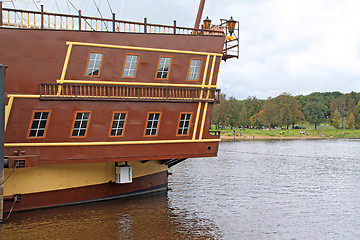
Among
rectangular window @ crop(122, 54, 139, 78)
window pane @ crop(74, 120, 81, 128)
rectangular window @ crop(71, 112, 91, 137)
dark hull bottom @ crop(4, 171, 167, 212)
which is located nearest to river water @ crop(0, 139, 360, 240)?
dark hull bottom @ crop(4, 171, 167, 212)

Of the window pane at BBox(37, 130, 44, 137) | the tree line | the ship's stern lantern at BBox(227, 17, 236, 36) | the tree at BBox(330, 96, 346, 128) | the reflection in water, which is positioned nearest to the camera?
the reflection in water

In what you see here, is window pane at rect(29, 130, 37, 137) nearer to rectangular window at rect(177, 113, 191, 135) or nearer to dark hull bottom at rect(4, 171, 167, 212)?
dark hull bottom at rect(4, 171, 167, 212)

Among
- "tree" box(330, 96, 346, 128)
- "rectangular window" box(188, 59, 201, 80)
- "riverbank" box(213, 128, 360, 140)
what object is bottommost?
"riverbank" box(213, 128, 360, 140)

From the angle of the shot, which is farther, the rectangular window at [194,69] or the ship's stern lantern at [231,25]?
the ship's stern lantern at [231,25]

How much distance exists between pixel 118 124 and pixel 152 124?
1.32m

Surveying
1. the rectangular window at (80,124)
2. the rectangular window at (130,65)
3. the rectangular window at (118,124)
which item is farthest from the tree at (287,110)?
the rectangular window at (80,124)

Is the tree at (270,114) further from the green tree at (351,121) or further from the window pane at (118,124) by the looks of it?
the window pane at (118,124)

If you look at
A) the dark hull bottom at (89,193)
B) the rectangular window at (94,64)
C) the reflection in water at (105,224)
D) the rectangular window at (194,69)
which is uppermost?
the rectangular window at (194,69)

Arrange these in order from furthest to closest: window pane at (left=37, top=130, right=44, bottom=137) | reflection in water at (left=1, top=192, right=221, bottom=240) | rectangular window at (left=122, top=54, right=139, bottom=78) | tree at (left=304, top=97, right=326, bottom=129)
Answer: tree at (left=304, top=97, right=326, bottom=129) < rectangular window at (left=122, top=54, right=139, bottom=78) < window pane at (left=37, top=130, right=44, bottom=137) < reflection in water at (left=1, top=192, right=221, bottom=240)

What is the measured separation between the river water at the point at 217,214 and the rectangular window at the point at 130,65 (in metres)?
5.34

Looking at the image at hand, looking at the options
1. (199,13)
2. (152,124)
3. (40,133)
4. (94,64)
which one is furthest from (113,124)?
(199,13)

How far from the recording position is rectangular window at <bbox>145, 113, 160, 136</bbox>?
53.0 ft

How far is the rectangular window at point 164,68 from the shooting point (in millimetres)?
16281

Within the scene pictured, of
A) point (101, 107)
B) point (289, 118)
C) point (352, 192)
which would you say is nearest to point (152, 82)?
point (101, 107)
